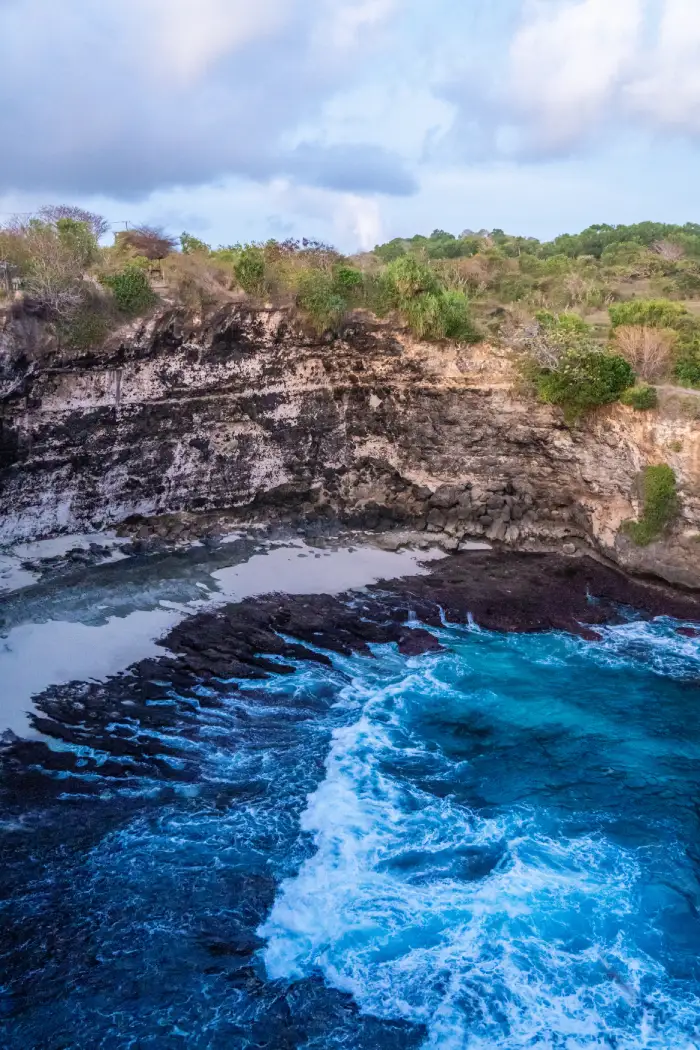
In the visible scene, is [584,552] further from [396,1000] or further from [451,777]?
[396,1000]

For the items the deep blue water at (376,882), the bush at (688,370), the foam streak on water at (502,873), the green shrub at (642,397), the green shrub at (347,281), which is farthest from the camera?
the green shrub at (347,281)

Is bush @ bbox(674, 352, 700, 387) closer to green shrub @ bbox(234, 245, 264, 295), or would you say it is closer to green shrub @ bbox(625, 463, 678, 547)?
green shrub @ bbox(625, 463, 678, 547)

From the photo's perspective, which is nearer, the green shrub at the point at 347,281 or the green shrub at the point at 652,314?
the green shrub at the point at 347,281

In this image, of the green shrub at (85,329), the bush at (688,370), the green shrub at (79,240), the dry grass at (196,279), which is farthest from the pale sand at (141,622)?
the green shrub at (79,240)

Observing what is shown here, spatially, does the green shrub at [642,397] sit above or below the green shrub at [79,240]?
below

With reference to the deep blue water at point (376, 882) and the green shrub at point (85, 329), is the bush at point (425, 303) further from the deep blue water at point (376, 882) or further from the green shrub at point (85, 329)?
the deep blue water at point (376, 882)

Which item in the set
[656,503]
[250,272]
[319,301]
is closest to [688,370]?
[656,503]
